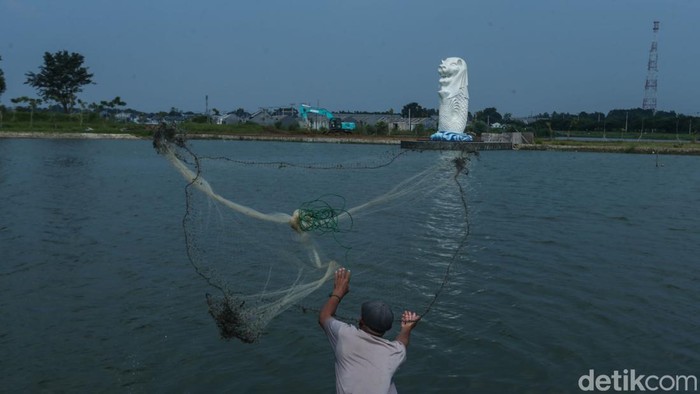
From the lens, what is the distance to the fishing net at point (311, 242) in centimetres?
673

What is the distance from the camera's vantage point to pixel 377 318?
4.23 metres

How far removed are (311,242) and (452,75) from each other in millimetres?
50110

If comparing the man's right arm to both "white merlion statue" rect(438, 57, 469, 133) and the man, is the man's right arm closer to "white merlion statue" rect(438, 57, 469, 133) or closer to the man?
the man

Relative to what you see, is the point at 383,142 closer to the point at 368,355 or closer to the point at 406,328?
the point at 406,328

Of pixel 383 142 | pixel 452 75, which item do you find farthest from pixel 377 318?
pixel 383 142

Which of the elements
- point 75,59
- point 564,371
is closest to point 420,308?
point 564,371

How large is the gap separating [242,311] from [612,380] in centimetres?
402

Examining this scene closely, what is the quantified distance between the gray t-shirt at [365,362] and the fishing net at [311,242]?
2093mm

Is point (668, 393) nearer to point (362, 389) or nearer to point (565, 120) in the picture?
point (362, 389)

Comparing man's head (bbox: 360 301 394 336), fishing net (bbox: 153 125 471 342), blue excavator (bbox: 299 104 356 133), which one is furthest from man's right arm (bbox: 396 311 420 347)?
blue excavator (bbox: 299 104 356 133)

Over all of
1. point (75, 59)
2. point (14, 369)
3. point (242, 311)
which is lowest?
point (14, 369)

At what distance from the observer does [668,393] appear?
6.98 metres

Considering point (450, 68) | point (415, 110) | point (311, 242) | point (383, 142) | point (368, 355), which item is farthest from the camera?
point (415, 110)

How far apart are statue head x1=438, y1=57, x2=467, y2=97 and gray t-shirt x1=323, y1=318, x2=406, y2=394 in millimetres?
52869
